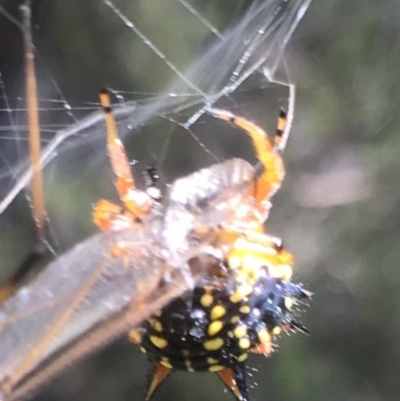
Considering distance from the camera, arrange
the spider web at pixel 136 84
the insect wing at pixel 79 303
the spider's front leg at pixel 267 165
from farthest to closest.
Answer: the spider web at pixel 136 84 < the spider's front leg at pixel 267 165 < the insect wing at pixel 79 303

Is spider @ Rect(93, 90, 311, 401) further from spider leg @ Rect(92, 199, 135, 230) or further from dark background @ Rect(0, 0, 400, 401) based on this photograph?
dark background @ Rect(0, 0, 400, 401)

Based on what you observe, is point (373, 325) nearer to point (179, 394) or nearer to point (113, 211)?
point (179, 394)

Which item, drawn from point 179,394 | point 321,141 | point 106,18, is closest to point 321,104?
point 321,141

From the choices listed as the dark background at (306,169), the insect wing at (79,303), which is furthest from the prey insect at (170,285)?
the dark background at (306,169)

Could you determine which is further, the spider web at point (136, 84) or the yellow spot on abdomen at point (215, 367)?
the spider web at point (136, 84)

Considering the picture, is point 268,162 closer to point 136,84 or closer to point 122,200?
point 122,200

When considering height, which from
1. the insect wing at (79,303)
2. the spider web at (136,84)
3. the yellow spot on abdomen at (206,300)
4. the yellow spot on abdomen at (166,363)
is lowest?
the yellow spot on abdomen at (166,363)

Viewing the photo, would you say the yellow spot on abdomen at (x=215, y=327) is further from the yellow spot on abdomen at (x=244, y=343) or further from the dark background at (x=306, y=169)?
the dark background at (x=306, y=169)
